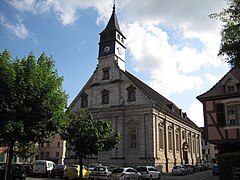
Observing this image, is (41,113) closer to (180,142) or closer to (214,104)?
(214,104)

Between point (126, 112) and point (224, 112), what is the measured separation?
18.6 m

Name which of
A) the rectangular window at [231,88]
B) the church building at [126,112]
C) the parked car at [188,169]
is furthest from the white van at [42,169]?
the rectangular window at [231,88]

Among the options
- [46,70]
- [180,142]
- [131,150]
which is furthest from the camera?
[180,142]

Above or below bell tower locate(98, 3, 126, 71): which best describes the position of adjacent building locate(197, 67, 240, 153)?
below

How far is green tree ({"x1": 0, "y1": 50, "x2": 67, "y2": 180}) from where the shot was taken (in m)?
15.9

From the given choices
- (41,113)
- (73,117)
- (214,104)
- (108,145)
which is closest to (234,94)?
(214,104)

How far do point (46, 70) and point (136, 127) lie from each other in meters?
23.0

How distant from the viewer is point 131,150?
1521 inches

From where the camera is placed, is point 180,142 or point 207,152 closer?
point 180,142

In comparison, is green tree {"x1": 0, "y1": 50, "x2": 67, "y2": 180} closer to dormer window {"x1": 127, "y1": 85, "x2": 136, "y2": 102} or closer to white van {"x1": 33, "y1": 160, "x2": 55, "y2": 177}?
white van {"x1": 33, "y1": 160, "x2": 55, "y2": 177}

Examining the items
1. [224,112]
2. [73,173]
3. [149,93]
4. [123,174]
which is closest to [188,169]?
[149,93]

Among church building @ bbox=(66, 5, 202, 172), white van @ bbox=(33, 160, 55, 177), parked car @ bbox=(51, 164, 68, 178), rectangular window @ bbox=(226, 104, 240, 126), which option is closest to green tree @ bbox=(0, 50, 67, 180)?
parked car @ bbox=(51, 164, 68, 178)

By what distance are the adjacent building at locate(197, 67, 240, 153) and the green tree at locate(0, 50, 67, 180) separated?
12830 millimetres

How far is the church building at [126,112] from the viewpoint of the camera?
125 feet
